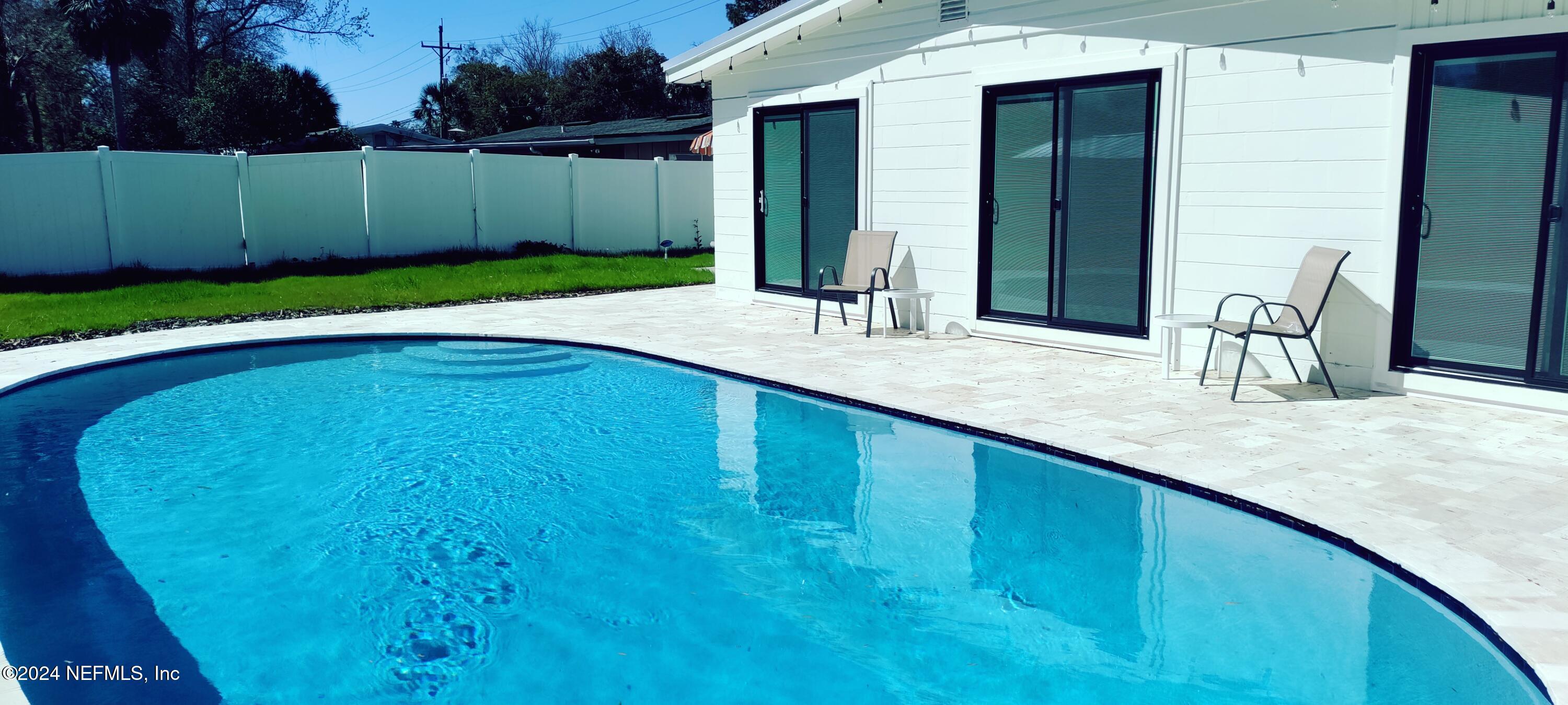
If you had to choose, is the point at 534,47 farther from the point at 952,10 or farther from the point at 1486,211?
the point at 1486,211

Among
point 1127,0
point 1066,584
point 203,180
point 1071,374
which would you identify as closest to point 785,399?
point 1071,374

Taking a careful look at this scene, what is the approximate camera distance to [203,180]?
1298 cm

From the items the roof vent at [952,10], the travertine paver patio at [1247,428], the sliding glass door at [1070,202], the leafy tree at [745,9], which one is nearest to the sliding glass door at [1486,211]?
the travertine paver patio at [1247,428]

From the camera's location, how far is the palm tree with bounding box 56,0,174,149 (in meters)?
25.9

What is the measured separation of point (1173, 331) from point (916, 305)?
2.65 meters

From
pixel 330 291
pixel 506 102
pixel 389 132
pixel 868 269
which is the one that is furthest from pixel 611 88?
pixel 868 269

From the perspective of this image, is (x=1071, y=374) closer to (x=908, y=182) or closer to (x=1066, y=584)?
(x=908, y=182)

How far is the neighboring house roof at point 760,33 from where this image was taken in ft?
30.5

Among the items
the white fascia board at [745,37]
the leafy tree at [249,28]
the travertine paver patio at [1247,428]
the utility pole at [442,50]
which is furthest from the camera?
the utility pole at [442,50]

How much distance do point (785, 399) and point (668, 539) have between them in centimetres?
262

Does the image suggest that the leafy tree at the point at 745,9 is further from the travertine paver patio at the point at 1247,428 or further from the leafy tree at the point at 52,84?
the travertine paver patio at the point at 1247,428

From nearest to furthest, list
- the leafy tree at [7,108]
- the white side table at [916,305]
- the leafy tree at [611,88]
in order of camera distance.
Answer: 1. the white side table at [916,305]
2. the leafy tree at [7,108]
3. the leafy tree at [611,88]

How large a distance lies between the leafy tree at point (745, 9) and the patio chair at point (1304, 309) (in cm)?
2931

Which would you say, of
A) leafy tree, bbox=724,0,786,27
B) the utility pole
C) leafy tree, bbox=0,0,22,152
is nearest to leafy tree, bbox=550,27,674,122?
leafy tree, bbox=724,0,786,27
